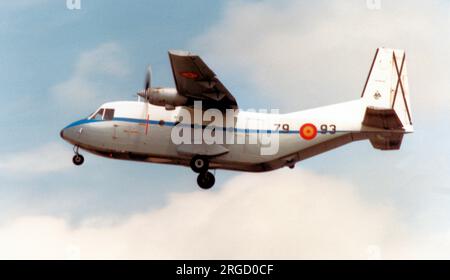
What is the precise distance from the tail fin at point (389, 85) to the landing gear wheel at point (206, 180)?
237 inches

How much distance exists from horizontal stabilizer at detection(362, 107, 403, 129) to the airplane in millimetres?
34

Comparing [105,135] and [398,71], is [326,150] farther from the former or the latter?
[105,135]

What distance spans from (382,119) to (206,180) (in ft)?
20.7

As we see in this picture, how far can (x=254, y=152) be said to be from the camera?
28.4 metres

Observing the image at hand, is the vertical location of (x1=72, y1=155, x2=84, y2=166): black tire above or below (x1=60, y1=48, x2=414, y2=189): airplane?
below

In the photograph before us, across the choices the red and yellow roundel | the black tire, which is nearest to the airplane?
the red and yellow roundel

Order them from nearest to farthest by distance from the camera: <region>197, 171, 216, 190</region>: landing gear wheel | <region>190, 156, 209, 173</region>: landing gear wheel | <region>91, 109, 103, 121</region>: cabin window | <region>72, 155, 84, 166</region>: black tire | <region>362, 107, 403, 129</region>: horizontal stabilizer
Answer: <region>362, 107, 403, 129</region>: horizontal stabilizer < <region>190, 156, 209, 173</region>: landing gear wheel < <region>197, 171, 216, 190</region>: landing gear wheel < <region>91, 109, 103, 121</region>: cabin window < <region>72, 155, 84, 166</region>: black tire

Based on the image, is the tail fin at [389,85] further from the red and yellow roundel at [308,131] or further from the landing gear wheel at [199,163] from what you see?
the landing gear wheel at [199,163]

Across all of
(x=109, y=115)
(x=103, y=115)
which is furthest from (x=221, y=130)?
(x=103, y=115)

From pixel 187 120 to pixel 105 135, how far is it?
289 cm

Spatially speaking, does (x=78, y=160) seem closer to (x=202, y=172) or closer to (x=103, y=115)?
(x=103, y=115)

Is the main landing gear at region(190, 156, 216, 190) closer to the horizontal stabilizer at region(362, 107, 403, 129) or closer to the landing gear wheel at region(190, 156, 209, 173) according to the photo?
the landing gear wheel at region(190, 156, 209, 173)

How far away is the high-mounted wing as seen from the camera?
2636 centimetres
